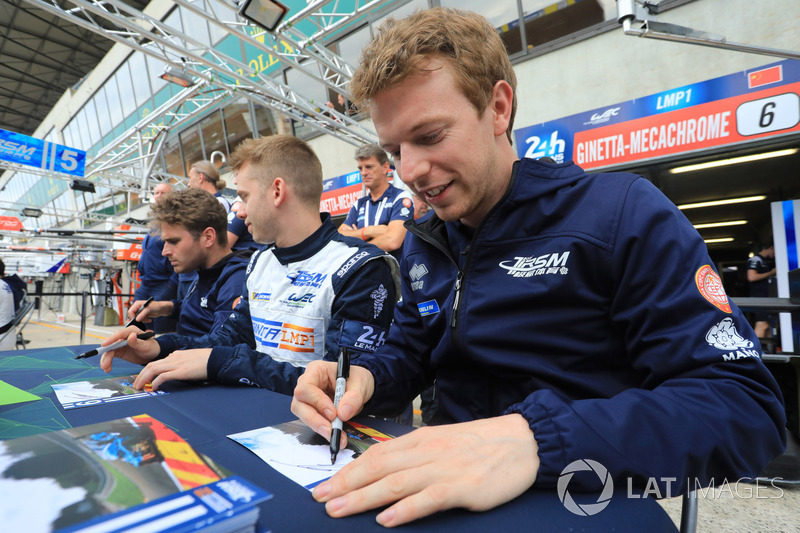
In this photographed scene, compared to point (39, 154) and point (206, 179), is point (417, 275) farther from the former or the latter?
point (39, 154)

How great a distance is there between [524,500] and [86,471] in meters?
0.52

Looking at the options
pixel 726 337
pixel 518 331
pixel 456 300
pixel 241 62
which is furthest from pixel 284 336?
pixel 241 62

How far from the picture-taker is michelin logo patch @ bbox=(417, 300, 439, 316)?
1.04 metres

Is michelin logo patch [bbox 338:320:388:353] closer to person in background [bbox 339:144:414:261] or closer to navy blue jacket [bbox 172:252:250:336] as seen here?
navy blue jacket [bbox 172:252:250:336]

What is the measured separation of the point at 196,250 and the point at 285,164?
1012 mm

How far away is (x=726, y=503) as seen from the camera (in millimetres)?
1914

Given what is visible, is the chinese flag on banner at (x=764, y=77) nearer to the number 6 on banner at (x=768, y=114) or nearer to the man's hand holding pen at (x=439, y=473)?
the number 6 on banner at (x=768, y=114)

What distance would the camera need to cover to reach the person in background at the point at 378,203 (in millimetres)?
3119

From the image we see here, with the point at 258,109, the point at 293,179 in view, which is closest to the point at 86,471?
the point at 293,179

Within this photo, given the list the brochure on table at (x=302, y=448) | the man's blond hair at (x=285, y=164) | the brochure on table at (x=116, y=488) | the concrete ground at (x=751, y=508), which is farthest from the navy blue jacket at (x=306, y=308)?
the concrete ground at (x=751, y=508)

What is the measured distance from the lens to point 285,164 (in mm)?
1767

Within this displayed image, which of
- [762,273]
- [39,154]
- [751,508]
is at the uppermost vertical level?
[39,154]

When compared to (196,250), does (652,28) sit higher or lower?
higher

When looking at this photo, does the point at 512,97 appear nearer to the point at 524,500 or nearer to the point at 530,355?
the point at 530,355
